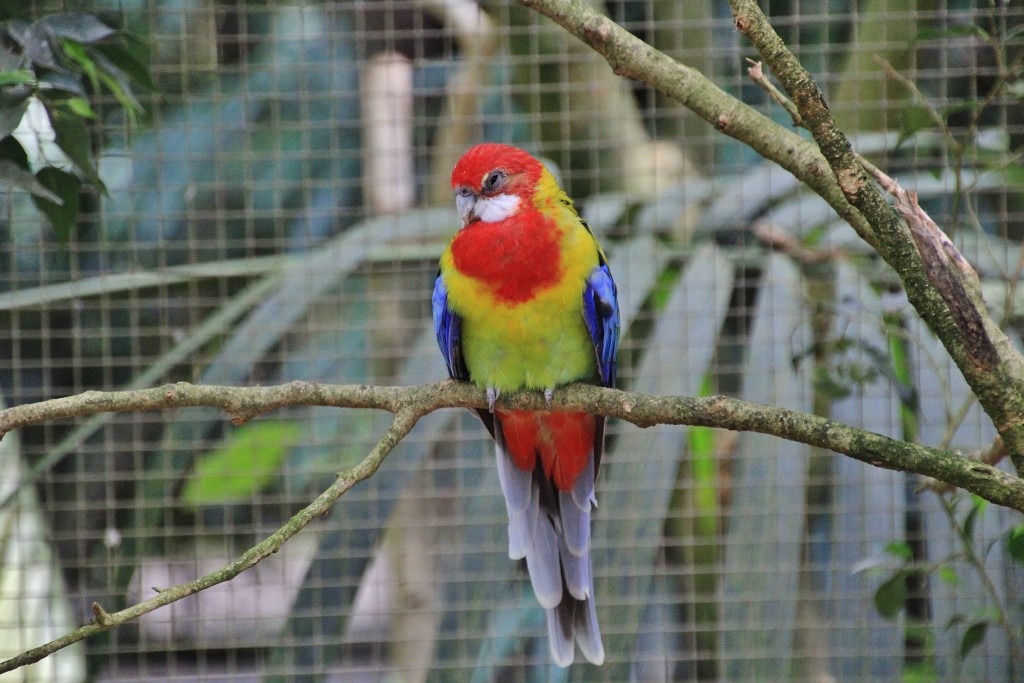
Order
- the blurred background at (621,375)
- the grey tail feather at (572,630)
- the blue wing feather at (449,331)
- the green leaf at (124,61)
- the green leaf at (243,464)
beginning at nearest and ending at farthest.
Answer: the green leaf at (124,61) → the blue wing feather at (449,331) → the grey tail feather at (572,630) → the blurred background at (621,375) → the green leaf at (243,464)

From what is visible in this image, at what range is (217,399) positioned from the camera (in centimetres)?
150

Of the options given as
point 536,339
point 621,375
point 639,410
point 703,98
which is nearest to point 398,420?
point 639,410

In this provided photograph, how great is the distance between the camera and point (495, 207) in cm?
206

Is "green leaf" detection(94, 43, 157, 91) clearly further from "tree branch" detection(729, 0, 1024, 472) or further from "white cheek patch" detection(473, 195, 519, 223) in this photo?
"tree branch" detection(729, 0, 1024, 472)

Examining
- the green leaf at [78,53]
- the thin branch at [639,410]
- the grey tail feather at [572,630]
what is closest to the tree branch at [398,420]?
the thin branch at [639,410]

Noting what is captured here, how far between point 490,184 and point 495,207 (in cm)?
6

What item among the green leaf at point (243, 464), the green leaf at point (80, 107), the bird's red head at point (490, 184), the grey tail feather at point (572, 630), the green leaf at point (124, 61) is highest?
the green leaf at point (124, 61)

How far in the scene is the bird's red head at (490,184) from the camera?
2.06 m

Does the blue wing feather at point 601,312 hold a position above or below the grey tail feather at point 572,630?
above

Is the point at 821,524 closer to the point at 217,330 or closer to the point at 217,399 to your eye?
the point at 217,330

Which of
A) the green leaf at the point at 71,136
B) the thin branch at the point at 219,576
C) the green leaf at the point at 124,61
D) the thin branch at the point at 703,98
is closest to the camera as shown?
the thin branch at the point at 219,576

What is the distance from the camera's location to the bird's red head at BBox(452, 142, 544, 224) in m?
2.06

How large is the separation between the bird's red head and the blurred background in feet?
2.18

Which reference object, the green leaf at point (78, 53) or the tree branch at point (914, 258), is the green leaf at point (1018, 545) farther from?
the green leaf at point (78, 53)
